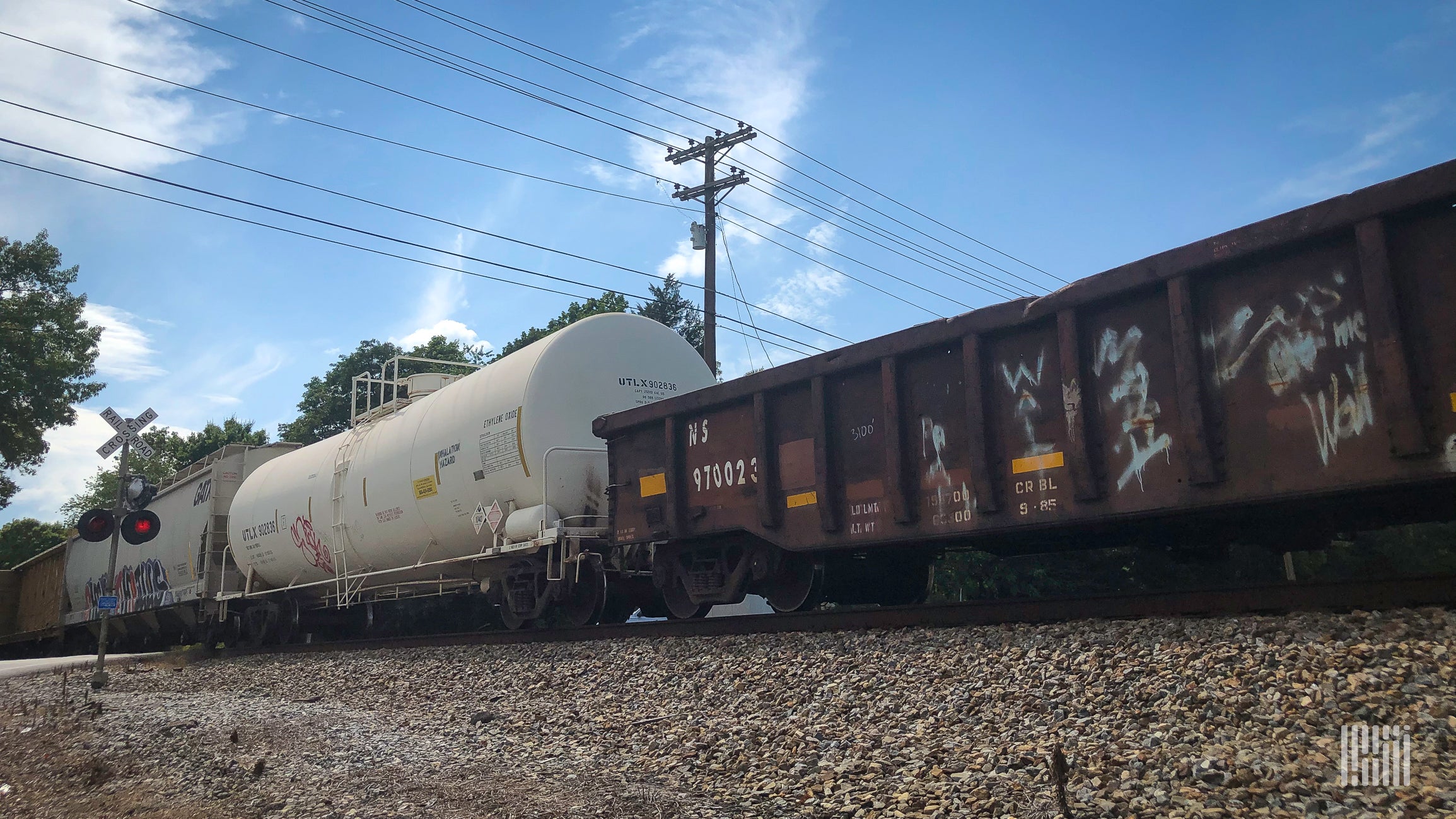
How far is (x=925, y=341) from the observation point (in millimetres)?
7746

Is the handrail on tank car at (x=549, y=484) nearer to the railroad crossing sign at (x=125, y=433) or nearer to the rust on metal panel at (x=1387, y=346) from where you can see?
the railroad crossing sign at (x=125, y=433)

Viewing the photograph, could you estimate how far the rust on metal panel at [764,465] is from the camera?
8805 mm

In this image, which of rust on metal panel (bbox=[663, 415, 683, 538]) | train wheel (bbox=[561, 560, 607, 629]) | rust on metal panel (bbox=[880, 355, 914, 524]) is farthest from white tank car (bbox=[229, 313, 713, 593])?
rust on metal panel (bbox=[880, 355, 914, 524])

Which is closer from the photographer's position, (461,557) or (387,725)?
(387,725)

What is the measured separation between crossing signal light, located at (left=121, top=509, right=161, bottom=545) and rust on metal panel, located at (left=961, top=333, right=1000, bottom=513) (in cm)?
1059

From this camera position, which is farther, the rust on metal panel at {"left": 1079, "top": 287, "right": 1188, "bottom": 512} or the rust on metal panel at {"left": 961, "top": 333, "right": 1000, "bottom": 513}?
the rust on metal panel at {"left": 961, "top": 333, "right": 1000, "bottom": 513}

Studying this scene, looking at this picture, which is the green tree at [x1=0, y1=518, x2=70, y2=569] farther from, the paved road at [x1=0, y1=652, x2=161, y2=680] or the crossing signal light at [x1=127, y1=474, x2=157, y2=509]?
the crossing signal light at [x1=127, y1=474, x2=157, y2=509]

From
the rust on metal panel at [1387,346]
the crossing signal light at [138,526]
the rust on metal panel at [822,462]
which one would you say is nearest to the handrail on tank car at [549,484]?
the rust on metal panel at [822,462]

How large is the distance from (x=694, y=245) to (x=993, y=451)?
17516 millimetres

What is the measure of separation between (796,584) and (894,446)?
2.28m

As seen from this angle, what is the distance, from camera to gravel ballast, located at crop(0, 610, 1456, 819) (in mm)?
3941

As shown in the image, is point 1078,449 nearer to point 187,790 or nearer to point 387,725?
point 387,725

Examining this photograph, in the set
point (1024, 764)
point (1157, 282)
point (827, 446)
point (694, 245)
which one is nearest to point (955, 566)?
point (694, 245)

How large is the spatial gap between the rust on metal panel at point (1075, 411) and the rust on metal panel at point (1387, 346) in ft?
5.84
